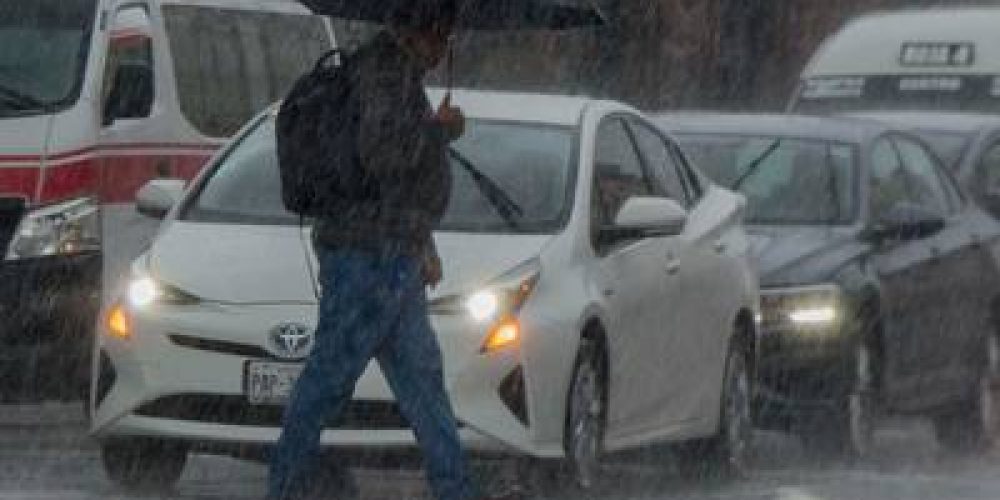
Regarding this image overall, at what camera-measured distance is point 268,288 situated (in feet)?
38.3

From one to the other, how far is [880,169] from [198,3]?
335 cm

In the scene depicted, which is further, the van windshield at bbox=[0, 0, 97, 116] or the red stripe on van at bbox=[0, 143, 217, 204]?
the van windshield at bbox=[0, 0, 97, 116]

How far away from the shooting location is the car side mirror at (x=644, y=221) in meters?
12.4

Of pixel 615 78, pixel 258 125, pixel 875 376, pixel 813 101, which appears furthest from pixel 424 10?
pixel 615 78

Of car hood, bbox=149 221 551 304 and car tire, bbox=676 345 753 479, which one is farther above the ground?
car hood, bbox=149 221 551 304

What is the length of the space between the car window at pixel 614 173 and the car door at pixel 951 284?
3.03 metres

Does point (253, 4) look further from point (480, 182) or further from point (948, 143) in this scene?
point (480, 182)

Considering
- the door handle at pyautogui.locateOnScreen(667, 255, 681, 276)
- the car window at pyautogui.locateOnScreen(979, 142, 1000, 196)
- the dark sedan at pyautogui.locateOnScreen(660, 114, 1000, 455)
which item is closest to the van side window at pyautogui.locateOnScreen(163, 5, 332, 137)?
the dark sedan at pyautogui.locateOnScreen(660, 114, 1000, 455)

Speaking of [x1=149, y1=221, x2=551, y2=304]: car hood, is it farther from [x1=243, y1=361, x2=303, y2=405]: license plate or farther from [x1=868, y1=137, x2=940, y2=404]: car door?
[x1=868, y1=137, x2=940, y2=404]: car door

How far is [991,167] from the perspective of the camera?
62.6ft

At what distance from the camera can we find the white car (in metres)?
11.5

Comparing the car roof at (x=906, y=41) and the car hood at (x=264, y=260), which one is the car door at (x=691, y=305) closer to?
the car hood at (x=264, y=260)

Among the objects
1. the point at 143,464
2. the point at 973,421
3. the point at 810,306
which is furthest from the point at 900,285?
the point at 143,464

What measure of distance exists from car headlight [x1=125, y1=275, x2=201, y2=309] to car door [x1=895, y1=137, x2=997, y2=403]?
5.29m
